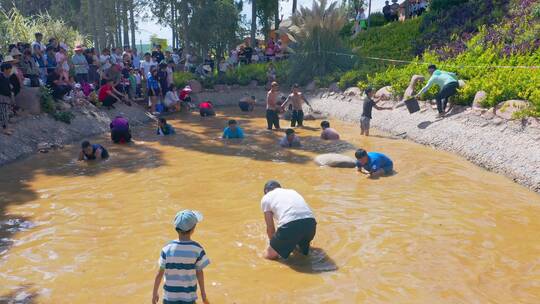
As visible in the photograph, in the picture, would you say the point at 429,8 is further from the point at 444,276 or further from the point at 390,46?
the point at 444,276

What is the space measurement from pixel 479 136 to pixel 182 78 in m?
15.7

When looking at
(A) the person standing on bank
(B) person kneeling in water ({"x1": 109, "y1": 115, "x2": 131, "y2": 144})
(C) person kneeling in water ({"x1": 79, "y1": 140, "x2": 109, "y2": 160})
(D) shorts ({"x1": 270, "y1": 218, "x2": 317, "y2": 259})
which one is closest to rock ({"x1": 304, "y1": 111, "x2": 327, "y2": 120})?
(A) the person standing on bank

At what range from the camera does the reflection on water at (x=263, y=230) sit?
19.8 feet

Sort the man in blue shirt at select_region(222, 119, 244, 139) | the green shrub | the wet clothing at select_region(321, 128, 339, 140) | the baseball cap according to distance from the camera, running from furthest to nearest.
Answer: the green shrub → the man in blue shirt at select_region(222, 119, 244, 139) → the wet clothing at select_region(321, 128, 339, 140) → the baseball cap

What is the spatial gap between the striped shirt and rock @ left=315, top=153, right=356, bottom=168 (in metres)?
7.58

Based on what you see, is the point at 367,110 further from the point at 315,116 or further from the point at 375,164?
the point at 315,116

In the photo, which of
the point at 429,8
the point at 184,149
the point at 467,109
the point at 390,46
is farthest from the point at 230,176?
the point at 429,8

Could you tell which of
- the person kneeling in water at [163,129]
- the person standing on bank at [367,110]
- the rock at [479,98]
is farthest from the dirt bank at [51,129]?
the rock at [479,98]

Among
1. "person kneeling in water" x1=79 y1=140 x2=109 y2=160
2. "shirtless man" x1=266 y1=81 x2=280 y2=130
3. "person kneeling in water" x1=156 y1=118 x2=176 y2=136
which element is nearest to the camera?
"person kneeling in water" x1=79 y1=140 x2=109 y2=160

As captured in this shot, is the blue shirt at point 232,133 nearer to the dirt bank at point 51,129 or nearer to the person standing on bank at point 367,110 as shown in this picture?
the person standing on bank at point 367,110

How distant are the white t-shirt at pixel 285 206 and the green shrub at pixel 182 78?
1797cm

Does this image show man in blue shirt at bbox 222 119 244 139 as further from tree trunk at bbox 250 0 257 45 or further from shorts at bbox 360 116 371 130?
tree trunk at bbox 250 0 257 45

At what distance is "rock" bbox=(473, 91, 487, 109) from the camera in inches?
513

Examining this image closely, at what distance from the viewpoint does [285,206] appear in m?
6.39
